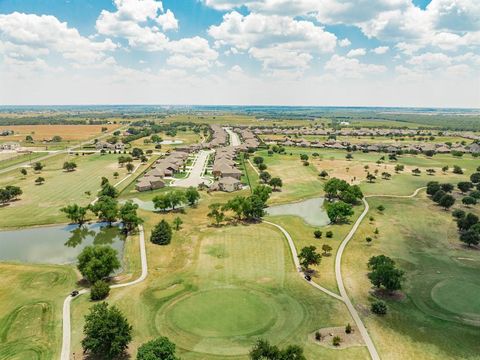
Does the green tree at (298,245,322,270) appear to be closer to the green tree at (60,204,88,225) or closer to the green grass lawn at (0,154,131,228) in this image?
the green tree at (60,204,88,225)

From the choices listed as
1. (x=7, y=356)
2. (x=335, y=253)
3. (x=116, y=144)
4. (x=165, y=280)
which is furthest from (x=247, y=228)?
(x=116, y=144)

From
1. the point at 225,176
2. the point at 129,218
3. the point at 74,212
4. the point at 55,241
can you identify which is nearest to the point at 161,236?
the point at 129,218

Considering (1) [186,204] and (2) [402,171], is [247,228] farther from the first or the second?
(2) [402,171]

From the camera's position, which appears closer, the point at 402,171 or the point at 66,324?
the point at 66,324

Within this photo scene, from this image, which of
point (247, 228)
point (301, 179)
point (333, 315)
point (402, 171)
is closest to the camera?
point (333, 315)

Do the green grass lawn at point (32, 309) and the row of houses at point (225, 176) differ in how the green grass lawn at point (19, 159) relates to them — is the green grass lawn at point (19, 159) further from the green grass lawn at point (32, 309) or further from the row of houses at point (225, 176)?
the green grass lawn at point (32, 309)

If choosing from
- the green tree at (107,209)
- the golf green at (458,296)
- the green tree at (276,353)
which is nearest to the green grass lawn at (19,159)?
the green tree at (107,209)

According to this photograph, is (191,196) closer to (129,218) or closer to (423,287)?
(129,218)

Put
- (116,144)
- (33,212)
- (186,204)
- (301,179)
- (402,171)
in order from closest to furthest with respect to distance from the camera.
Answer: (33,212)
(186,204)
(301,179)
(402,171)
(116,144)
